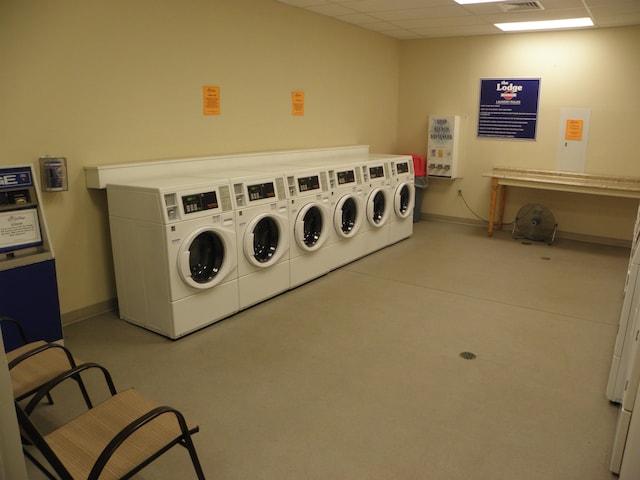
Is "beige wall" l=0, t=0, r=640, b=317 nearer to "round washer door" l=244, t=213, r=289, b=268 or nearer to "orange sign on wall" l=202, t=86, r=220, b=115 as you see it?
"orange sign on wall" l=202, t=86, r=220, b=115

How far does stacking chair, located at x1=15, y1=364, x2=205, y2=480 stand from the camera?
1598 mm

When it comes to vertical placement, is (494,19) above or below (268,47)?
above

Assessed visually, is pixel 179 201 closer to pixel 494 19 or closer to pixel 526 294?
pixel 526 294

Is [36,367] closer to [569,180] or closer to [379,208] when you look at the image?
[379,208]

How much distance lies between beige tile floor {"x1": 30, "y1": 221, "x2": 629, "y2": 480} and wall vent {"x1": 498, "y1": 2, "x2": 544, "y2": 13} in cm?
268

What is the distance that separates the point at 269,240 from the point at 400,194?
2355mm

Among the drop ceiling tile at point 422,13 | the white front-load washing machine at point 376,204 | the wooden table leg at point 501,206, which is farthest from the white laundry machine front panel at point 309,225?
the wooden table leg at point 501,206

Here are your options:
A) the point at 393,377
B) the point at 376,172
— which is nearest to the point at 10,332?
the point at 393,377

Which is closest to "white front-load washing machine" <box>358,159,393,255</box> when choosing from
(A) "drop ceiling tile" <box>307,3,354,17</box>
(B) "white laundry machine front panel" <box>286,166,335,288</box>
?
(B) "white laundry machine front panel" <box>286,166,335,288</box>

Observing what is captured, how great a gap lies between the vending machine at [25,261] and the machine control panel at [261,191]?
148cm

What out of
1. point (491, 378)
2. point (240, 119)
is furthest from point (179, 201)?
point (491, 378)

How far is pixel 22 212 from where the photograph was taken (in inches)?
119

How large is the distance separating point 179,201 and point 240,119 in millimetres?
1798

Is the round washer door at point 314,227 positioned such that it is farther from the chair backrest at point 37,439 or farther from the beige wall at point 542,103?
the beige wall at point 542,103
